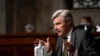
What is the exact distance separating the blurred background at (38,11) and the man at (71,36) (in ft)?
20.8

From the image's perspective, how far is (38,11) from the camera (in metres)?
10.8

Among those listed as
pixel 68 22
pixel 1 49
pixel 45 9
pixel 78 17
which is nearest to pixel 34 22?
pixel 45 9

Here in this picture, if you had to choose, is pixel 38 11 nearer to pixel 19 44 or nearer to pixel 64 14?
pixel 19 44

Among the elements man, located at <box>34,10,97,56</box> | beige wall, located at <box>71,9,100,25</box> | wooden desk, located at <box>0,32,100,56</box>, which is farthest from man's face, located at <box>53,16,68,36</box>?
beige wall, located at <box>71,9,100,25</box>

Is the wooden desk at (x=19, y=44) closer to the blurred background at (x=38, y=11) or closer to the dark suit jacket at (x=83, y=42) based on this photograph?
the dark suit jacket at (x=83, y=42)

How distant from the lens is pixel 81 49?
404cm

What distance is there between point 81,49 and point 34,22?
22.1 feet

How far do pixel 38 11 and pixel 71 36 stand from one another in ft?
21.8

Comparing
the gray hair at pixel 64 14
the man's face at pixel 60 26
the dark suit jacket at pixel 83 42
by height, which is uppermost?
the gray hair at pixel 64 14

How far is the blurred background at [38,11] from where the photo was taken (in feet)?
34.9

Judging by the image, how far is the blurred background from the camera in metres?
10.6

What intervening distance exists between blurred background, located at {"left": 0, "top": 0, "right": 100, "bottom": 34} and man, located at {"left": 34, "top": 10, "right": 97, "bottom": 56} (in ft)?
20.8

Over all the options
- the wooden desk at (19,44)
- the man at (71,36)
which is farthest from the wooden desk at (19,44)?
the man at (71,36)

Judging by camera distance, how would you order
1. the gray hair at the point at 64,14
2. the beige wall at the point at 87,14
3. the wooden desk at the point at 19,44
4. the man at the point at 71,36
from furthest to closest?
the beige wall at the point at 87,14 → the wooden desk at the point at 19,44 → the gray hair at the point at 64,14 → the man at the point at 71,36
